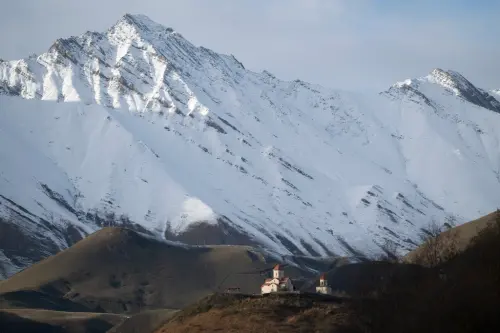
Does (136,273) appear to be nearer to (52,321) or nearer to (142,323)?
(52,321)

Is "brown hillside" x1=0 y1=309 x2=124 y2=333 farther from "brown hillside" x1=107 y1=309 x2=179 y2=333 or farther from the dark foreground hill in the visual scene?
the dark foreground hill

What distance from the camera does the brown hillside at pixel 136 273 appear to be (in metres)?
165

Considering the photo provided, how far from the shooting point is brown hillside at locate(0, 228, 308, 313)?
165125 mm

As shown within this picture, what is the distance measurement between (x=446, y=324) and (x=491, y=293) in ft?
10.8

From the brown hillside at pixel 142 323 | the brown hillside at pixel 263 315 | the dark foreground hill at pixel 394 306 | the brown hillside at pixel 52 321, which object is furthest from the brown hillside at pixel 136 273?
the dark foreground hill at pixel 394 306

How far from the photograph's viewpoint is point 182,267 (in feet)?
581

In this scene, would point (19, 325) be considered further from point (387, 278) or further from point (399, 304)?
point (399, 304)

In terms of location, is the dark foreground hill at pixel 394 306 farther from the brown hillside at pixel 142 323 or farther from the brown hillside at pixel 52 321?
the brown hillside at pixel 52 321

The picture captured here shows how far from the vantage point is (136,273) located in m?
175

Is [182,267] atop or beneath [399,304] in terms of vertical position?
atop

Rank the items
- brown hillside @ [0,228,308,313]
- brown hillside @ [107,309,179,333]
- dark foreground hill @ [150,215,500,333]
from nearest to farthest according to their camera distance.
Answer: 1. dark foreground hill @ [150,215,500,333]
2. brown hillside @ [107,309,179,333]
3. brown hillside @ [0,228,308,313]

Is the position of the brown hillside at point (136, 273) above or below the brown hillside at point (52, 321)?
above

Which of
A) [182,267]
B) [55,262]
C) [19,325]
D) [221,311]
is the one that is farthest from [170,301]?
[221,311]

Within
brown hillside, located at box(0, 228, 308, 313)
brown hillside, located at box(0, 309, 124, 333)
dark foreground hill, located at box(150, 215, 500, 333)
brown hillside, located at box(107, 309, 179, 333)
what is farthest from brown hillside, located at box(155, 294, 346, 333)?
brown hillside, located at box(0, 228, 308, 313)
